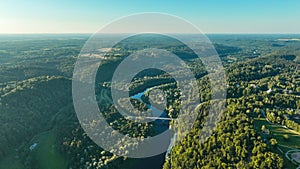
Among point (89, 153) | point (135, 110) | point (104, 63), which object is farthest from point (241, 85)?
point (104, 63)

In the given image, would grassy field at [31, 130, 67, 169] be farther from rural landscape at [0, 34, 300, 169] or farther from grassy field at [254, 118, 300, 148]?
grassy field at [254, 118, 300, 148]

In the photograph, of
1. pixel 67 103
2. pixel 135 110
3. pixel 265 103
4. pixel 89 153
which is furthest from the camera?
pixel 67 103

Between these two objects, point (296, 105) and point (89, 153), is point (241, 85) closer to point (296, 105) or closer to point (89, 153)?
point (296, 105)

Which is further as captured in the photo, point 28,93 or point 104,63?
point 104,63

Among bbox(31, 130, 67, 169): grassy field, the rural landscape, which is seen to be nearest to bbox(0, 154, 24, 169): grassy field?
the rural landscape

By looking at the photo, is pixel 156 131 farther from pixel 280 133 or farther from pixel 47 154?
pixel 280 133

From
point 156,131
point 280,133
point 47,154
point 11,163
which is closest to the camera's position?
point 280,133

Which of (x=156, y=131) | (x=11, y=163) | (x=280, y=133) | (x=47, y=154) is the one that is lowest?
(x=11, y=163)

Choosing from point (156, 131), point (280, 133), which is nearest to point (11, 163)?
point (156, 131)
